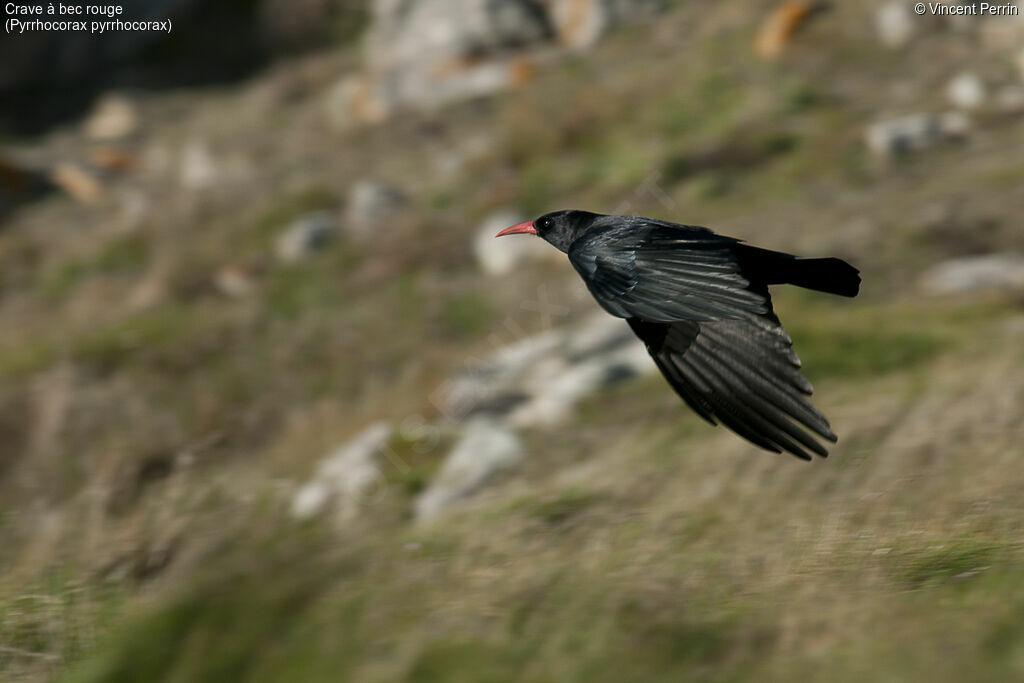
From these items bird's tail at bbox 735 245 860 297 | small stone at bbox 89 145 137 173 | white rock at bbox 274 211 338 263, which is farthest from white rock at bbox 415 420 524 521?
small stone at bbox 89 145 137 173

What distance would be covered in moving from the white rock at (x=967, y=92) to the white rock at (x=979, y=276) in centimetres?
296

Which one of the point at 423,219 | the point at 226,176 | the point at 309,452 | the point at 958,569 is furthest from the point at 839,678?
the point at 226,176

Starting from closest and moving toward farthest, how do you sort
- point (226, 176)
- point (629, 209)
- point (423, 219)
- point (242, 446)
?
point (242, 446)
point (629, 209)
point (423, 219)
point (226, 176)

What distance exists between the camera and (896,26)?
9.96 metres

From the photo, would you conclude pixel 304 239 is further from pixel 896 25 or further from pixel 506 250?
pixel 896 25

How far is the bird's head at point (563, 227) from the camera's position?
386 cm

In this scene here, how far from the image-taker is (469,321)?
7078 mm

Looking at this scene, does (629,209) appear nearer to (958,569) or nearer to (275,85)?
(958,569)

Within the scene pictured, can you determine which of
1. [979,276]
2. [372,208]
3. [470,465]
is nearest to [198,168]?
[372,208]

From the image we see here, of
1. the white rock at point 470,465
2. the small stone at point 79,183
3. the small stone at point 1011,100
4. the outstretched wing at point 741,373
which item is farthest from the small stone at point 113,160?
the outstretched wing at point 741,373

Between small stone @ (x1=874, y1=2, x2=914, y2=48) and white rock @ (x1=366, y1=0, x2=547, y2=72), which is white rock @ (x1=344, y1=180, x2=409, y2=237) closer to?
white rock @ (x1=366, y1=0, x2=547, y2=72)

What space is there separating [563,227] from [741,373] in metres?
1.16

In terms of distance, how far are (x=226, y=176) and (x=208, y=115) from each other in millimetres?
2349

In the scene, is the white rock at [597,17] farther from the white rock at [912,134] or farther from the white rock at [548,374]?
the white rock at [548,374]
